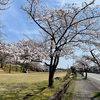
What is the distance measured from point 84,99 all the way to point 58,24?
7.84m

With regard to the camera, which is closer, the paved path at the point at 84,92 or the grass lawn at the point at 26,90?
the grass lawn at the point at 26,90

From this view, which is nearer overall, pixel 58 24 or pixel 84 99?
pixel 84 99

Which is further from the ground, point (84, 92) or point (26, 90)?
point (84, 92)

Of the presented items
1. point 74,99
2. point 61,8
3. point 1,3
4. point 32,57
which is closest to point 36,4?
point 61,8

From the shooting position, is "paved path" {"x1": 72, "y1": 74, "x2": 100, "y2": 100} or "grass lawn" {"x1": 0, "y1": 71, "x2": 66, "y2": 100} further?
"paved path" {"x1": 72, "y1": 74, "x2": 100, "y2": 100}

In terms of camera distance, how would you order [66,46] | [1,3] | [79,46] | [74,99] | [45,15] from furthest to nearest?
[66,46] < [79,46] < [45,15] < [1,3] < [74,99]

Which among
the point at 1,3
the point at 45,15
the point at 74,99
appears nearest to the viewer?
the point at 74,99

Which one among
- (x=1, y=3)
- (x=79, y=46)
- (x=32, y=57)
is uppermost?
(x=1, y=3)

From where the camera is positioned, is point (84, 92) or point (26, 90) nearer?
point (84, 92)

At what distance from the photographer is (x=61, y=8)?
916cm

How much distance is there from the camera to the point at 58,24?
1120 cm

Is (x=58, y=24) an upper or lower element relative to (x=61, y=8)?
lower

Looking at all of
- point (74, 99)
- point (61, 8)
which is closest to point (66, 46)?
point (61, 8)

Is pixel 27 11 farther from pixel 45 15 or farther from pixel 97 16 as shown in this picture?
pixel 97 16
